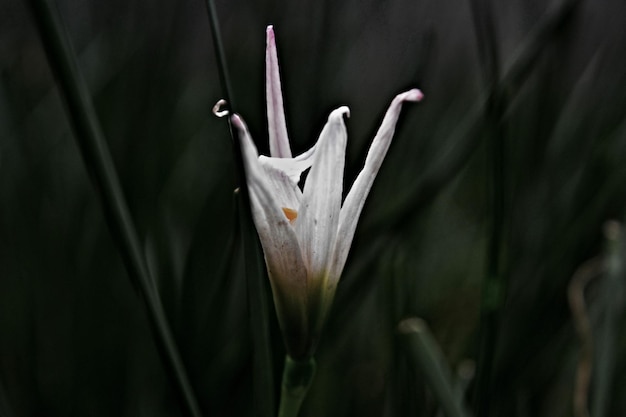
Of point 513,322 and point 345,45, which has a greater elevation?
point 345,45

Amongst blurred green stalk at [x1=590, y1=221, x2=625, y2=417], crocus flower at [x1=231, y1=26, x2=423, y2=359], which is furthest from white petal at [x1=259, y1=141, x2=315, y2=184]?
blurred green stalk at [x1=590, y1=221, x2=625, y2=417]

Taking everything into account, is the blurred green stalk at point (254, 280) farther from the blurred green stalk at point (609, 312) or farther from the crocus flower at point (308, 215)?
the blurred green stalk at point (609, 312)

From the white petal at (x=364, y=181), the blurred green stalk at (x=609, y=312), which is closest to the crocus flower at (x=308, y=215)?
the white petal at (x=364, y=181)

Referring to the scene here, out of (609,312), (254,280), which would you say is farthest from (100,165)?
(609,312)

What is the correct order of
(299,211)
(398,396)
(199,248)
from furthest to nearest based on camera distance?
(199,248), (398,396), (299,211)

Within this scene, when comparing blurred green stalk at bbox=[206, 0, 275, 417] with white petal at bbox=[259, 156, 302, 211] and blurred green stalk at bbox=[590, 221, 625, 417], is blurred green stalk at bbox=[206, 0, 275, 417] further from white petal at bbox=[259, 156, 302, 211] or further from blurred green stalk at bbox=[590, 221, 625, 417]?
blurred green stalk at bbox=[590, 221, 625, 417]

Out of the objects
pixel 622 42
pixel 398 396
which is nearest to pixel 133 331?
pixel 398 396

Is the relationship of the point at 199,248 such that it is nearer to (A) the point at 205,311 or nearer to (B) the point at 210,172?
(A) the point at 205,311
